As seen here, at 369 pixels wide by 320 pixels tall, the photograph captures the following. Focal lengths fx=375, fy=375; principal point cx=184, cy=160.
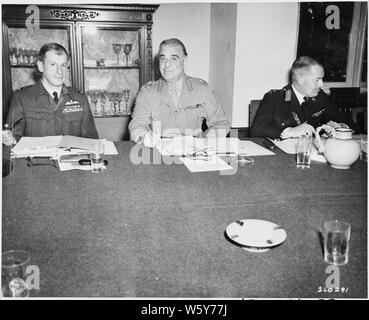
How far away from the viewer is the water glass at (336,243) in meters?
0.90

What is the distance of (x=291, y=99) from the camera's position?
2438 mm

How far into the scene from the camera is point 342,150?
1.56 m

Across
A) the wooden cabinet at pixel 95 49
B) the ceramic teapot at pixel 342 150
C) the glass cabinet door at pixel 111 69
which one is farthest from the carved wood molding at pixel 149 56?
the ceramic teapot at pixel 342 150

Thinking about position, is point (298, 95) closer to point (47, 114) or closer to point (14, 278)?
point (47, 114)

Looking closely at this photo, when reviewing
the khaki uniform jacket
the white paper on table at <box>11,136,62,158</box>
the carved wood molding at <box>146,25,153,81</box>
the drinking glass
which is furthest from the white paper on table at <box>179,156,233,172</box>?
the drinking glass

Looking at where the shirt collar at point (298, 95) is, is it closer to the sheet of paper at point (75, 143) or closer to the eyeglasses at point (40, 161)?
the sheet of paper at point (75, 143)

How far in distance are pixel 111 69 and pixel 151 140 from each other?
2.14 meters

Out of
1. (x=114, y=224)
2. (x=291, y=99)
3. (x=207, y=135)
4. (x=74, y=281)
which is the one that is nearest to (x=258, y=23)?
(x=291, y=99)

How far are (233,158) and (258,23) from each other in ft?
6.22

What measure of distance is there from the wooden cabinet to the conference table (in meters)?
2.16

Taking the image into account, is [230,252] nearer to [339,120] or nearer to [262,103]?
[262,103]

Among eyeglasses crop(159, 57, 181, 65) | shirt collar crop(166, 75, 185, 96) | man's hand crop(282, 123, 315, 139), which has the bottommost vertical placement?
man's hand crop(282, 123, 315, 139)

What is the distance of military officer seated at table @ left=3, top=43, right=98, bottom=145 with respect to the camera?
7.34 ft

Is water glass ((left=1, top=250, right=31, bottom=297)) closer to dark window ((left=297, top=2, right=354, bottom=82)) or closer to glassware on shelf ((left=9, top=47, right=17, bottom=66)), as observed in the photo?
glassware on shelf ((left=9, top=47, right=17, bottom=66))
